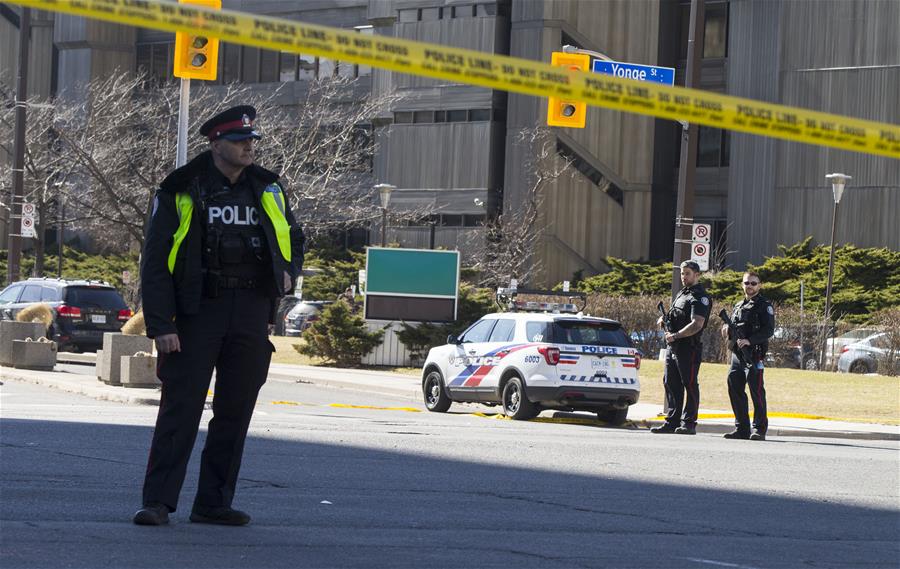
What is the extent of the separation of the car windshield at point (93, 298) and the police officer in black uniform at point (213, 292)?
78.6 ft

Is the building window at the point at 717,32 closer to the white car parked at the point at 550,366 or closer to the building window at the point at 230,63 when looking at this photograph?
the building window at the point at 230,63

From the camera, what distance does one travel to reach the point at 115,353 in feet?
69.6

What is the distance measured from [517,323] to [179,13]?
15637 millimetres

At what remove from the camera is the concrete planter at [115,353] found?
69.1 feet

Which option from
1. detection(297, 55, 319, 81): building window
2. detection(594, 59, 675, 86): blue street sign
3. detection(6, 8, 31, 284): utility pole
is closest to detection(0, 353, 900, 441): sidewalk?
detection(594, 59, 675, 86): blue street sign

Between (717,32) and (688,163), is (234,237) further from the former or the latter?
(717,32)

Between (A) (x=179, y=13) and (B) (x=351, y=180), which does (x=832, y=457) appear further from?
(B) (x=351, y=180)

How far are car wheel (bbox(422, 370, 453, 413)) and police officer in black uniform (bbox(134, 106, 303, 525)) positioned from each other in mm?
13872

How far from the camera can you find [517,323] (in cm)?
2005

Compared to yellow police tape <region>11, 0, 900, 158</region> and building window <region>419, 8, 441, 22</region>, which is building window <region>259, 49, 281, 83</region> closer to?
building window <region>419, 8, 441, 22</region>

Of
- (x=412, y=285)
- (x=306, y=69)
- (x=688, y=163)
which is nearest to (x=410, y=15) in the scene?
(x=306, y=69)

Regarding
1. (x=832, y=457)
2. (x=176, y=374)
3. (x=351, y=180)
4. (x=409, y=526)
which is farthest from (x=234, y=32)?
(x=351, y=180)

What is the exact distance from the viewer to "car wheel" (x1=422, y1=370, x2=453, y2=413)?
832 inches

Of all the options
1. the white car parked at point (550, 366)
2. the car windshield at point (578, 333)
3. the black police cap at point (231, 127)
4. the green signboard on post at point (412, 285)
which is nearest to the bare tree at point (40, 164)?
the green signboard on post at point (412, 285)
